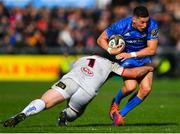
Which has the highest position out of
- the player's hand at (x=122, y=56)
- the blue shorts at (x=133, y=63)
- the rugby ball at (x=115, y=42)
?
the rugby ball at (x=115, y=42)

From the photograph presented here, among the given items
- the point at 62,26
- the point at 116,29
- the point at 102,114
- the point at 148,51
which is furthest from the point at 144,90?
the point at 62,26

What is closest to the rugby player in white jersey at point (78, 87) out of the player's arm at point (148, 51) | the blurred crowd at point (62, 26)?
the player's arm at point (148, 51)

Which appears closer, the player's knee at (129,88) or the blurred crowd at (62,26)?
the player's knee at (129,88)

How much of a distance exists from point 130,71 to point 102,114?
11.0 ft

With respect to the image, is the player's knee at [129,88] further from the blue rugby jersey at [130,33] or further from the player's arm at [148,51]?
the blue rugby jersey at [130,33]

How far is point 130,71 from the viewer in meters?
13.6

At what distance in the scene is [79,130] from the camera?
12352 millimetres

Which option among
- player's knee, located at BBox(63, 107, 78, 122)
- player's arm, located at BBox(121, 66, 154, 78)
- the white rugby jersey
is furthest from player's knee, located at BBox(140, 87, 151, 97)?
player's knee, located at BBox(63, 107, 78, 122)

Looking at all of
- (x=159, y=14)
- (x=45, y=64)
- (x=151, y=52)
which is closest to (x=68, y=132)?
(x=151, y=52)

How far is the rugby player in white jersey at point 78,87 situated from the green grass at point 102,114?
1.07 feet

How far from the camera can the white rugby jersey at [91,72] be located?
12.9 metres

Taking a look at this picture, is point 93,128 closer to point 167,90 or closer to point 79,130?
point 79,130

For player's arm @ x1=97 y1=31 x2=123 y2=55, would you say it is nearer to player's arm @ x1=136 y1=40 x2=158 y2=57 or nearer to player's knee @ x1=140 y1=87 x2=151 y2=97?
player's arm @ x1=136 y1=40 x2=158 y2=57

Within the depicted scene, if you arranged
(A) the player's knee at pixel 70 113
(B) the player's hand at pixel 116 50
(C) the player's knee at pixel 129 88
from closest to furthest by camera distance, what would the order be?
(A) the player's knee at pixel 70 113
(B) the player's hand at pixel 116 50
(C) the player's knee at pixel 129 88
